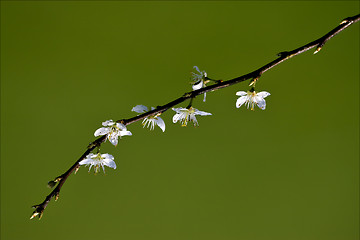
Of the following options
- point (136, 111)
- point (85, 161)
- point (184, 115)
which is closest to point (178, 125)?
point (184, 115)


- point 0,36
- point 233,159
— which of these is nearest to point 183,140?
point 233,159

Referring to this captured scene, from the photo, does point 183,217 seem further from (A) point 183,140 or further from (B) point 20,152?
(B) point 20,152

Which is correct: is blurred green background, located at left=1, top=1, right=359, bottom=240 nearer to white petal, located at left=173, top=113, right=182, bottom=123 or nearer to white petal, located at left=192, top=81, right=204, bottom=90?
white petal, located at left=173, top=113, right=182, bottom=123

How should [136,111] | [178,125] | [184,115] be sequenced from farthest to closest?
[178,125] → [184,115] → [136,111]

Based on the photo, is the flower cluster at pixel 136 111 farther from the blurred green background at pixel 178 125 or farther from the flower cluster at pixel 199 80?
the blurred green background at pixel 178 125

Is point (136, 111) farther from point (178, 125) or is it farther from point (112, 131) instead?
point (178, 125)

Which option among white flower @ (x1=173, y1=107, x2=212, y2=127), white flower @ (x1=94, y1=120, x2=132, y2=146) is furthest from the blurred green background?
white flower @ (x1=94, y1=120, x2=132, y2=146)

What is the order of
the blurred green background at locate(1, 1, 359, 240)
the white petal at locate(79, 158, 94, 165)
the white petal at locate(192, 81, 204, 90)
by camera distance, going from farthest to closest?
the blurred green background at locate(1, 1, 359, 240)
the white petal at locate(192, 81, 204, 90)
the white petal at locate(79, 158, 94, 165)

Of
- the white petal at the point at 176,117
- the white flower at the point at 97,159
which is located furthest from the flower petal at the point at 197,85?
the white flower at the point at 97,159
